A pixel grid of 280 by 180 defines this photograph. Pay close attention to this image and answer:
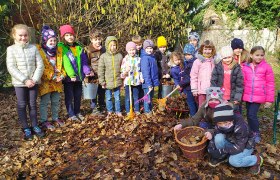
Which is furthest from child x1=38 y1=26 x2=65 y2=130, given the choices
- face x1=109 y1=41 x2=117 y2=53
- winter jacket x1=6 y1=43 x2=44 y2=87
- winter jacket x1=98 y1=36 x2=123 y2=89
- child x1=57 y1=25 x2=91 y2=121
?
face x1=109 y1=41 x2=117 y2=53

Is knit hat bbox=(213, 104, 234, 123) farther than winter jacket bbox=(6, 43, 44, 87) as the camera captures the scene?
No

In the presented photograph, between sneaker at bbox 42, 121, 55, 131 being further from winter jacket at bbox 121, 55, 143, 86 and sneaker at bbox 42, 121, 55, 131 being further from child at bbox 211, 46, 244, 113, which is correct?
child at bbox 211, 46, 244, 113

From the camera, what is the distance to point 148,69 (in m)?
5.14

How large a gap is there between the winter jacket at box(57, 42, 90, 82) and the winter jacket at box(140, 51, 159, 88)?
3.57ft

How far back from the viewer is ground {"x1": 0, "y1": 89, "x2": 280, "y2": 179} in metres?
3.33

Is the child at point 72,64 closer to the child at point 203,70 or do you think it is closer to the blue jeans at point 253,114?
the child at point 203,70

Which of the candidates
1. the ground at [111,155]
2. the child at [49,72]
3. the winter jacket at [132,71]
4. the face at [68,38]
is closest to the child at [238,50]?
the ground at [111,155]

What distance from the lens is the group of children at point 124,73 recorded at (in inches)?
163

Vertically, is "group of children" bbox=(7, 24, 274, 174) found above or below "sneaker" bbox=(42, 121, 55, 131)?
above

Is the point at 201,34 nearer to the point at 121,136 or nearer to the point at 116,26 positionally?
the point at 116,26

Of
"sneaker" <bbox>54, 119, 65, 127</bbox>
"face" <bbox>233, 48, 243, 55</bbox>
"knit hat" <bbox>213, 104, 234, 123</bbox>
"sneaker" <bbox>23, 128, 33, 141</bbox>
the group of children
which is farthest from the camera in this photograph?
"sneaker" <bbox>54, 119, 65, 127</bbox>

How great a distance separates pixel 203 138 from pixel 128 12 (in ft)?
20.4

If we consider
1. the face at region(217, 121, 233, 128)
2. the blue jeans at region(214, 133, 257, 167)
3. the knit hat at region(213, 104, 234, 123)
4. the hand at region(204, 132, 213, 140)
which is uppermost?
the knit hat at region(213, 104, 234, 123)

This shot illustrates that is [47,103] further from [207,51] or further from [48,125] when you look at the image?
[207,51]
